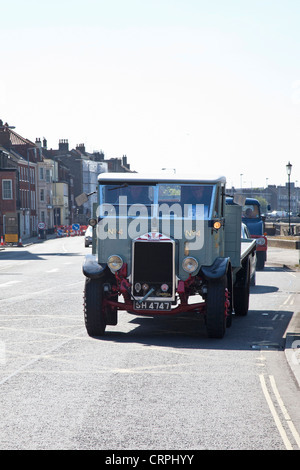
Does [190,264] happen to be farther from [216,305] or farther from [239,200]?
[239,200]

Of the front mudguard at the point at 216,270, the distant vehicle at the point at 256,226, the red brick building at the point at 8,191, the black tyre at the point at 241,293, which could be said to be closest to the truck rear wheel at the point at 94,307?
the front mudguard at the point at 216,270

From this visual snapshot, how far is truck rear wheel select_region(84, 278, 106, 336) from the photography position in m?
13.2

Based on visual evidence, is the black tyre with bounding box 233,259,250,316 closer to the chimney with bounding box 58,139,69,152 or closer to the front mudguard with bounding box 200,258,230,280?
the front mudguard with bounding box 200,258,230,280

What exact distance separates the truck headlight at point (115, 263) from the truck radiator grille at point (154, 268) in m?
0.34

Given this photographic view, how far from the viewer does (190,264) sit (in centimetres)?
1301

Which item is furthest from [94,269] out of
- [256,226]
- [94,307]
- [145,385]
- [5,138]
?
[5,138]

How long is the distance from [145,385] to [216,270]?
4.02 m

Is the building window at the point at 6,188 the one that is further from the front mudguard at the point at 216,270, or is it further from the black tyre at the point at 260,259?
the front mudguard at the point at 216,270

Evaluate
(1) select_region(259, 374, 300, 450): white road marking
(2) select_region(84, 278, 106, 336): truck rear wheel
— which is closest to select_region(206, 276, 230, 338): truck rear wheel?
Answer: (2) select_region(84, 278, 106, 336): truck rear wheel

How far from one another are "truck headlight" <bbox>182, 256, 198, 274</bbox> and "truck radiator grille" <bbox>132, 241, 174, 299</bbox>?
227 millimetres

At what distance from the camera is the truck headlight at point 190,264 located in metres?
13.0
